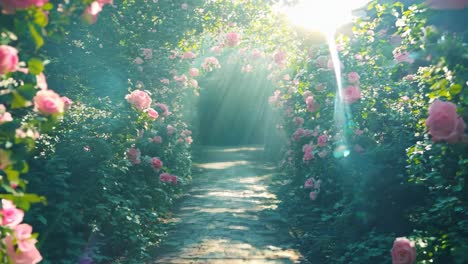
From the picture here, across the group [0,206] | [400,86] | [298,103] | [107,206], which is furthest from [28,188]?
[298,103]

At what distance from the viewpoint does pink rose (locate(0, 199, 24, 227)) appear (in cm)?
250

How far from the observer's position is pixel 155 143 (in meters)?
8.41

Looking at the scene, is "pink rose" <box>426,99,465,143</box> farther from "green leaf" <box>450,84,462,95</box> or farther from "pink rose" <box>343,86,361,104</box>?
"pink rose" <box>343,86,361,104</box>

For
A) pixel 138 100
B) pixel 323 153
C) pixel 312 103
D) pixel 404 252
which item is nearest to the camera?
pixel 404 252

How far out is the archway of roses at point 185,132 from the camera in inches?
99.9

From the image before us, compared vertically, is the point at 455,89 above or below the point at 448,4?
below

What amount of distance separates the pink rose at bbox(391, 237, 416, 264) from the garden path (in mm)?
2313

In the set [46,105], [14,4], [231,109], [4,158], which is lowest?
[4,158]

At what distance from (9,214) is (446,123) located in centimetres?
248

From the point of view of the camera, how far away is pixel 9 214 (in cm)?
253

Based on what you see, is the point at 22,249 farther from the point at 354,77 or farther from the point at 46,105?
the point at 354,77

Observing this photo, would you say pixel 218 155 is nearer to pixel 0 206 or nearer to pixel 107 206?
pixel 107 206

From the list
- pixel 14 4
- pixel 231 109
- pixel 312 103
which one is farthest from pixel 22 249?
pixel 231 109

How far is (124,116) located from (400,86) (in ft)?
11.8
